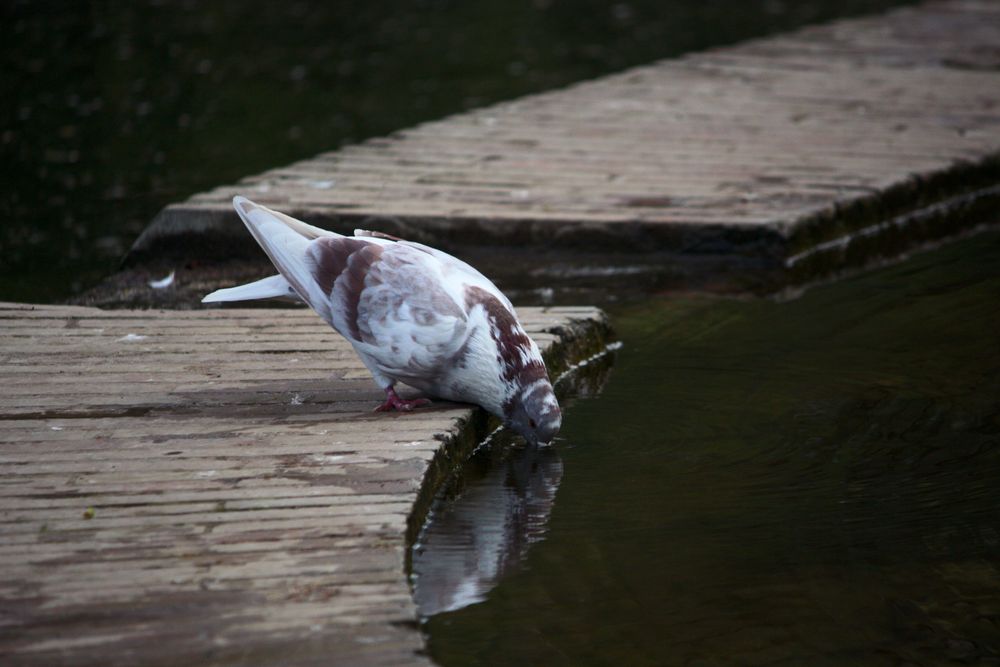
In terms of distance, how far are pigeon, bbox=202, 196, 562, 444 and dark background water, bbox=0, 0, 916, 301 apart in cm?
244

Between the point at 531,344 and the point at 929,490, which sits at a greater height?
the point at 531,344

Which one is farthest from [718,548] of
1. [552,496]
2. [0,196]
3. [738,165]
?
[0,196]

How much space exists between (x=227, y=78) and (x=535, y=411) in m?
7.17

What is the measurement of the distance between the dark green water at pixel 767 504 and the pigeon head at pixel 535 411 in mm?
124

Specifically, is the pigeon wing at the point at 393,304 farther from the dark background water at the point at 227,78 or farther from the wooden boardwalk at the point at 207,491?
the dark background water at the point at 227,78

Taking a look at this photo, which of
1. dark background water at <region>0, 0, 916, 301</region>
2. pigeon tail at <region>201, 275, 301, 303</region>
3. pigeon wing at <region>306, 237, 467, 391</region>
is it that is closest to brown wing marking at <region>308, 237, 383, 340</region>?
pigeon wing at <region>306, 237, 467, 391</region>

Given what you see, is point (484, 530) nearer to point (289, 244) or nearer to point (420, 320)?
point (420, 320)

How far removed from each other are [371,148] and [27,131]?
268cm

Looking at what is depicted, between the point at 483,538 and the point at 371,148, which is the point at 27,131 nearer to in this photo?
the point at 371,148

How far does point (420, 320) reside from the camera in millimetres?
3988

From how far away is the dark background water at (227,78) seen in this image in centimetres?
780

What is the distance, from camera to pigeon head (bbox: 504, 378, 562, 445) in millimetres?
4148

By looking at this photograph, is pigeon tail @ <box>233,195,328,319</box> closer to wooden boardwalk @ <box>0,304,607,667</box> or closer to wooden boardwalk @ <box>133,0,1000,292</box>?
wooden boardwalk @ <box>0,304,607,667</box>

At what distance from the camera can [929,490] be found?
13.2ft
